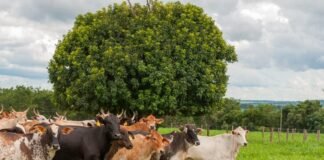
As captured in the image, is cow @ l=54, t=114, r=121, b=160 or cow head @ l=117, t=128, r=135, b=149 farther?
cow head @ l=117, t=128, r=135, b=149

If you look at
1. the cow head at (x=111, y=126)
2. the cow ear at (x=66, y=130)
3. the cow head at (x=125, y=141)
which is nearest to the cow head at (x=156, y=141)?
the cow head at (x=125, y=141)

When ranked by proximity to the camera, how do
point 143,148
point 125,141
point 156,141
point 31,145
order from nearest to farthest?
point 31,145, point 125,141, point 143,148, point 156,141

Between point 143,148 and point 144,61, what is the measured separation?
14295 mm

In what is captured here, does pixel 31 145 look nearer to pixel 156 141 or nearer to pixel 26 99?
pixel 156 141

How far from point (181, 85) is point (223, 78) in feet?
9.87

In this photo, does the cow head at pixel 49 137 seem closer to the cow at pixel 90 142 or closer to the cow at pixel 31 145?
the cow at pixel 31 145

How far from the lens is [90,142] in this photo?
44.1ft

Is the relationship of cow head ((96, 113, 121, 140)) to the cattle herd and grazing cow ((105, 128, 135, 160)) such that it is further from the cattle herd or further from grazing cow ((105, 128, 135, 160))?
grazing cow ((105, 128, 135, 160))

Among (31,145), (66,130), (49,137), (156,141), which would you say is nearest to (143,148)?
(156,141)

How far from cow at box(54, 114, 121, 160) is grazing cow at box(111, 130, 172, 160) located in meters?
0.56

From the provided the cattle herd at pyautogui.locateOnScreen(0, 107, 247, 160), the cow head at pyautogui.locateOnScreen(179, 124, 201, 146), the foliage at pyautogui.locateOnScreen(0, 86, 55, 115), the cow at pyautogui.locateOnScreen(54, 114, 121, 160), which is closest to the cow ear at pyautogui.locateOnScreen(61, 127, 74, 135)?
the cattle herd at pyautogui.locateOnScreen(0, 107, 247, 160)

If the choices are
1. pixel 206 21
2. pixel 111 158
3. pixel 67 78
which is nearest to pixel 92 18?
pixel 67 78

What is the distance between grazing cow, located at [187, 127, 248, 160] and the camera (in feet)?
58.7

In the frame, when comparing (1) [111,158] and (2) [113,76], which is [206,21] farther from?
(1) [111,158]
